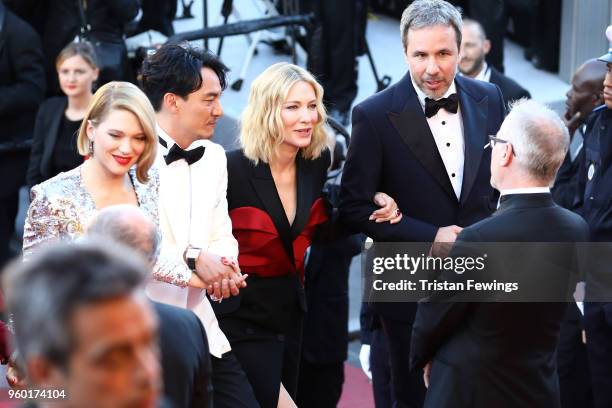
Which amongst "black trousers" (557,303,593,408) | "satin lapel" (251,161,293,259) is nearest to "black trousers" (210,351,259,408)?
"satin lapel" (251,161,293,259)

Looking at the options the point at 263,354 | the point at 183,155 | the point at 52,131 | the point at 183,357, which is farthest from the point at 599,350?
the point at 52,131

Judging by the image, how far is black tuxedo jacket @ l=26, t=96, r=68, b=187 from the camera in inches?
241

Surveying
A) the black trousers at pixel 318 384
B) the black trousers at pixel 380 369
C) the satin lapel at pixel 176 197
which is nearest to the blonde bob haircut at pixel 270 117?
the satin lapel at pixel 176 197

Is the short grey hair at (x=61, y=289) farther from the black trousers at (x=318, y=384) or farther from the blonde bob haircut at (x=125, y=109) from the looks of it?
the black trousers at (x=318, y=384)

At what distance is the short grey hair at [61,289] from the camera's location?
1880 millimetres

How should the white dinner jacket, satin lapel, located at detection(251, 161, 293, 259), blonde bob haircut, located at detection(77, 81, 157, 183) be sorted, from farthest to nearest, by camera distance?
satin lapel, located at detection(251, 161, 293, 259), the white dinner jacket, blonde bob haircut, located at detection(77, 81, 157, 183)

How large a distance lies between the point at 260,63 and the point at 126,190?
537 cm

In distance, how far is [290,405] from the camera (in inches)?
175

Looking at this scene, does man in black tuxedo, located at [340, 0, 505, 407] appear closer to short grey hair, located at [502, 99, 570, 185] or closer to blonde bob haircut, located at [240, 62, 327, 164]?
blonde bob haircut, located at [240, 62, 327, 164]

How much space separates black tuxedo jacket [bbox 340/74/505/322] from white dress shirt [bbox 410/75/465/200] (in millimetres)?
30

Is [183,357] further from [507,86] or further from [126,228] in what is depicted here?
[507,86]

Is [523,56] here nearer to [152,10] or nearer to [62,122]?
[152,10]

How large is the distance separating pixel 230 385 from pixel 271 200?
78 centimetres

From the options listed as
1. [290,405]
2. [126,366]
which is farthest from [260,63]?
[126,366]
